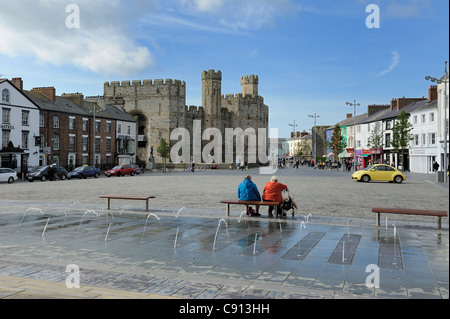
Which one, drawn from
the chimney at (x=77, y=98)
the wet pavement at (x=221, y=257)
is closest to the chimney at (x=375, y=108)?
the chimney at (x=77, y=98)

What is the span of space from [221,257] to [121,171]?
38.4 metres

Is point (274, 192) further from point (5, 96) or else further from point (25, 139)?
point (25, 139)

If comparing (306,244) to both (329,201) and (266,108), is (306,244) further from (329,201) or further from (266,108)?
(266,108)

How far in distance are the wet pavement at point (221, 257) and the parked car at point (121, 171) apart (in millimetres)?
31675

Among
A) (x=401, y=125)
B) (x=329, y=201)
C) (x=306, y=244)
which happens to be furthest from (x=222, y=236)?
(x=401, y=125)

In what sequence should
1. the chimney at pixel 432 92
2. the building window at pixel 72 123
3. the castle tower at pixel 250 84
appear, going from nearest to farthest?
the building window at pixel 72 123, the chimney at pixel 432 92, the castle tower at pixel 250 84

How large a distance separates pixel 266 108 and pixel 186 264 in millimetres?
87119

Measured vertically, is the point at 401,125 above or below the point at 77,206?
above

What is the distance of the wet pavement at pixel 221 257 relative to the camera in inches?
205

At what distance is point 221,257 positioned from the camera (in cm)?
705

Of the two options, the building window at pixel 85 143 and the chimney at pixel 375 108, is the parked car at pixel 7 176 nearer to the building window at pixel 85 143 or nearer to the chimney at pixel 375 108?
the building window at pixel 85 143
